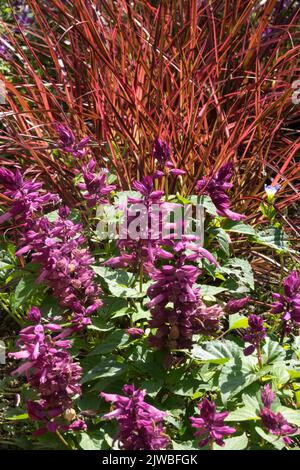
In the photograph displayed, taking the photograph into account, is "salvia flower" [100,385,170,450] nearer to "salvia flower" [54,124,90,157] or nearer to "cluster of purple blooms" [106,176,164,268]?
"cluster of purple blooms" [106,176,164,268]

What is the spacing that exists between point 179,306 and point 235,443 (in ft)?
1.24

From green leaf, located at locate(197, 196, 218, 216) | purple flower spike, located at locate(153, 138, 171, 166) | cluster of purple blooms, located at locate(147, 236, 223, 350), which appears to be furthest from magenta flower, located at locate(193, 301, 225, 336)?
purple flower spike, located at locate(153, 138, 171, 166)

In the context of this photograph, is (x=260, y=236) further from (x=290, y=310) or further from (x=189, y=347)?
(x=189, y=347)

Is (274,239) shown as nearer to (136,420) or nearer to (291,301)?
(291,301)

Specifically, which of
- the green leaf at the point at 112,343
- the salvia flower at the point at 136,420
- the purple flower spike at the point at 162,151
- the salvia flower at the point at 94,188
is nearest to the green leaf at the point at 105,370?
the green leaf at the point at 112,343

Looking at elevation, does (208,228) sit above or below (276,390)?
above

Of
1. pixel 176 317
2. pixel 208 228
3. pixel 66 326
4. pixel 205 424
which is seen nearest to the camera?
pixel 205 424

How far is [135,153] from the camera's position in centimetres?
290

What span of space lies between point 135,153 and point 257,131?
57cm

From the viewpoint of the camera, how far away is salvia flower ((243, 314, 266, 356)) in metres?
1.98

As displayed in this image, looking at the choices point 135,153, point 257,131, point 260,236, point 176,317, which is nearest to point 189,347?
point 176,317

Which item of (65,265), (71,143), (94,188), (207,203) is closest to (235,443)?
(65,265)

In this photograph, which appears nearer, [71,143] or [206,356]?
[206,356]

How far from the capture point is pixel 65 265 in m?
2.06
